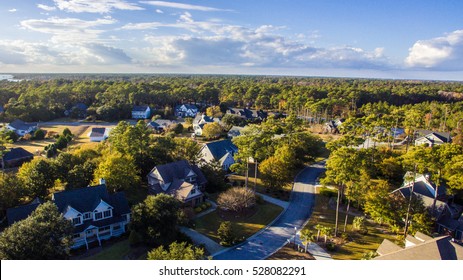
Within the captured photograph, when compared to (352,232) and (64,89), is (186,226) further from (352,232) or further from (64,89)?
(64,89)

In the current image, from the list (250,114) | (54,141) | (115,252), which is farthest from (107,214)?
(250,114)

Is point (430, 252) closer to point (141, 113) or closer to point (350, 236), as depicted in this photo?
point (350, 236)

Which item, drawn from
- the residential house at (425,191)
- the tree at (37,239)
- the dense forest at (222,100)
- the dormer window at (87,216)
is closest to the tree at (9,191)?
the dormer window at (87,216)

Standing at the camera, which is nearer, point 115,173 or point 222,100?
point 115,173

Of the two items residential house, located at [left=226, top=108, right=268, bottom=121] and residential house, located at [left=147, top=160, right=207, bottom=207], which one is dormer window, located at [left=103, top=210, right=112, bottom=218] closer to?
residential house, located at [left=147, top=160, right=207, bottom=207]

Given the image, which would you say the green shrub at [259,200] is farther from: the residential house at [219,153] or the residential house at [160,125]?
the residential house at [160,125]

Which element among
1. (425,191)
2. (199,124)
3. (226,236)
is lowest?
(226,236)

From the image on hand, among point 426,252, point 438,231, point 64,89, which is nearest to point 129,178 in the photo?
point 426,252
